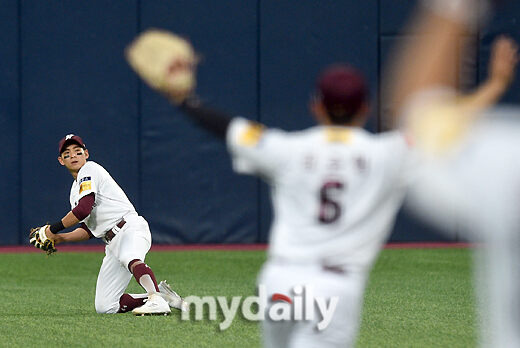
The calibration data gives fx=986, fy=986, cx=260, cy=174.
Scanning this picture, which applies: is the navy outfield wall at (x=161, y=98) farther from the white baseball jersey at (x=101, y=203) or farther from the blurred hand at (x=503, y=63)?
the blurred hand at (x=503, y=63)

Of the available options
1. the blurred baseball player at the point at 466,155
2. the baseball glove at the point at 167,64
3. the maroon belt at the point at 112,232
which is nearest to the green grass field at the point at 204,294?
the maroon belt at the point at 112,232

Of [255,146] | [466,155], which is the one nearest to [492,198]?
[466,155]

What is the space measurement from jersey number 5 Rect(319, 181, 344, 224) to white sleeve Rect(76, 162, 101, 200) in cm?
545

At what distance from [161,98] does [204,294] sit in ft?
19.6

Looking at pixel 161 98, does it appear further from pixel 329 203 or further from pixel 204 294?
pixel 329 203

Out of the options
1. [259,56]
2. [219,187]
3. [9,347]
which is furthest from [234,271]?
[9,347]

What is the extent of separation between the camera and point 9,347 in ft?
25.2

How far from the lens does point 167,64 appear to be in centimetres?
402

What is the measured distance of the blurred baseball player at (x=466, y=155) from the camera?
315 cm

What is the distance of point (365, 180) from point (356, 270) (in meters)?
0.38

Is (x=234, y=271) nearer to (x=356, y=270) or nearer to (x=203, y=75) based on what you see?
(x=203, y=75)

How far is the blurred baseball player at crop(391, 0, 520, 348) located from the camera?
3.15 m

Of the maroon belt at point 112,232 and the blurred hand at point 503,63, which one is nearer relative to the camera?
the blurred hand at point 503,63

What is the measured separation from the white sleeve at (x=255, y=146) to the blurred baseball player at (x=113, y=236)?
5247 mm
